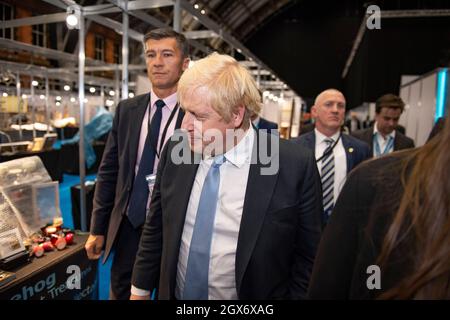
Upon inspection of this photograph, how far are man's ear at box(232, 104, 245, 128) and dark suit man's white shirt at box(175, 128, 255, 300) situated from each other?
71 millimetres

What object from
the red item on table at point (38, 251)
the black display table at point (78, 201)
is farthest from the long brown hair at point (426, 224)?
the black display table at point (78, 201)

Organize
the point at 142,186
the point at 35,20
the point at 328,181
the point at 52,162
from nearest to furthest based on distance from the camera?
the point at 142,186 < the point at 328,181 < the point at 35,20 < the point at 52,162

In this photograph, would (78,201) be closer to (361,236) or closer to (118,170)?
(118,170)

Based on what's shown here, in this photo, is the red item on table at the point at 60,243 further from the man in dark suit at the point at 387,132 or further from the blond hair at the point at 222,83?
the man in dark suit at the point at 387,132

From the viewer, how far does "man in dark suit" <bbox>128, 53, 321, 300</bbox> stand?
4.10ft

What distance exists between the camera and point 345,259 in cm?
67

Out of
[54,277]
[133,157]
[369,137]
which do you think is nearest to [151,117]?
[133,157]

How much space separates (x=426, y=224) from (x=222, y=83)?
35.1 inches

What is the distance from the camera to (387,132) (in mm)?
3648

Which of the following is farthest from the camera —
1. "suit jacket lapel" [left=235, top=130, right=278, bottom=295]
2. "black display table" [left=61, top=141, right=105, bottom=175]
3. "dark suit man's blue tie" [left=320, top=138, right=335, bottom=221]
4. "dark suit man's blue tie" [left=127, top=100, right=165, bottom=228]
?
"black display table" [left=61, top=141, right=105, bottom=175]

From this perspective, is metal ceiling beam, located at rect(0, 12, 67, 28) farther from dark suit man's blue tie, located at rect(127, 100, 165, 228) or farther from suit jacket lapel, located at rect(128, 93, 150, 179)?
dark suit man's blue tie, located at rect(127, 100, 165, 228)

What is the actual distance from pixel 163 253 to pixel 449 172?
1.10m

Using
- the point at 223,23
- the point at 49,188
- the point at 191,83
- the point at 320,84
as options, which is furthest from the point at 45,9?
the point at 320,84

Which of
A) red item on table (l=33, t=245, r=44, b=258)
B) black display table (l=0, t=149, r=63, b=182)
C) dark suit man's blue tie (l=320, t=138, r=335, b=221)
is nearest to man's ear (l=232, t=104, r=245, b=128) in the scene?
red item on table (l=33, t=245, r=44, b=258)
